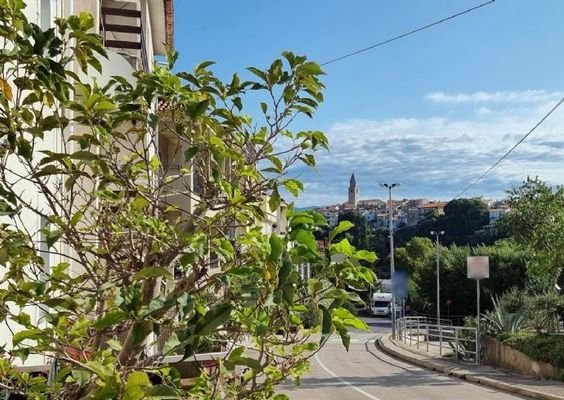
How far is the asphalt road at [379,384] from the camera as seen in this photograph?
14355 millimetres

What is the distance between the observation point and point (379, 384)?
16625 millimetres

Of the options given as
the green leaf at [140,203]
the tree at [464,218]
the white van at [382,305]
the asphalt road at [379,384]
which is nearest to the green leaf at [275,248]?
the green leaf at [140,203]

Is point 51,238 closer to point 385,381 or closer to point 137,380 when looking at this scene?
point 137,380

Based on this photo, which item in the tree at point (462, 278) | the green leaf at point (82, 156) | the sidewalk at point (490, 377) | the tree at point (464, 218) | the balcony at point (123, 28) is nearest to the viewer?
the green leaf at point (82, 156)

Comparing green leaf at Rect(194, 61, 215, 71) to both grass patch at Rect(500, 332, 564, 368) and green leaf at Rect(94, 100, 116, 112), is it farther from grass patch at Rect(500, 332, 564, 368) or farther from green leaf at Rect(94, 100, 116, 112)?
grass patch at Rect(500, 332, 564, 368)

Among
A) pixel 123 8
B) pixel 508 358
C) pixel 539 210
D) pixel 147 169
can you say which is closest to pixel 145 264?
pixel 147 169

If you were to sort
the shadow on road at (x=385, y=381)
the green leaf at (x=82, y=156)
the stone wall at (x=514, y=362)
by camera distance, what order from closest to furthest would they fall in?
the green leaf at (x=82, y=156)
the stone wall at (x=514, y=362)
the shadow on road at (x=385, y=381)

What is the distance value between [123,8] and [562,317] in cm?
1429

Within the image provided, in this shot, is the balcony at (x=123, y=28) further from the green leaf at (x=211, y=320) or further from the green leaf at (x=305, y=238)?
the green leaf at (x=211, y=320)

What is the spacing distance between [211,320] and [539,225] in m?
18.7

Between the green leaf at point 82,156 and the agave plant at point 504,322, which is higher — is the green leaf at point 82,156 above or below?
above

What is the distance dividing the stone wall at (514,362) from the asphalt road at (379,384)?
1521mm

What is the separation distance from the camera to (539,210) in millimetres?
19250

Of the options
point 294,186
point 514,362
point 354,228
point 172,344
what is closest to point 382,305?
point 514,362
